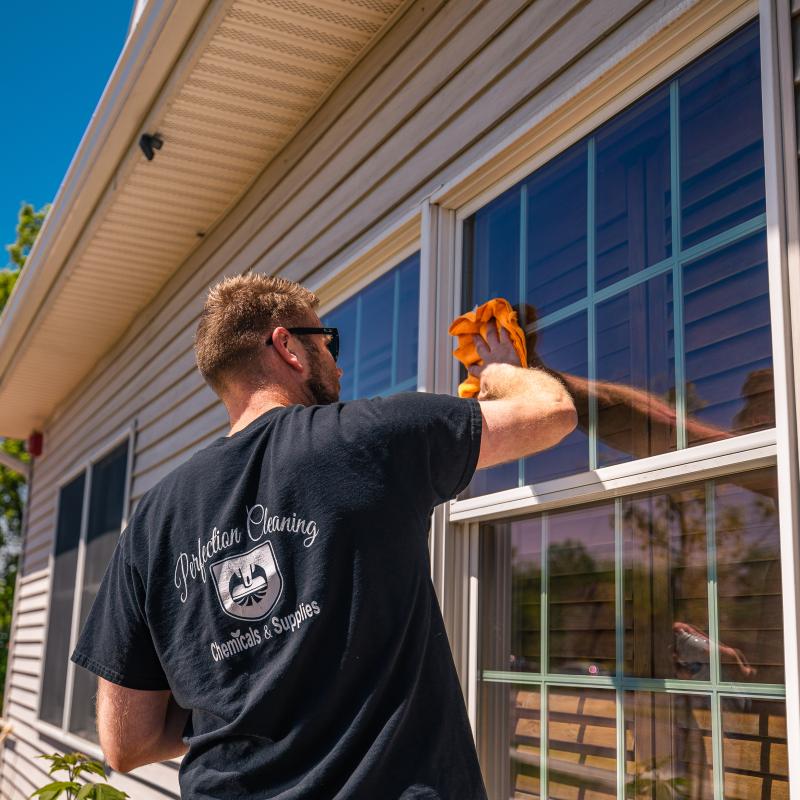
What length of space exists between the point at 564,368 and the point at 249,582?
0.89 metres

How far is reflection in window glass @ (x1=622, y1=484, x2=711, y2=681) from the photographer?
5.62 ft

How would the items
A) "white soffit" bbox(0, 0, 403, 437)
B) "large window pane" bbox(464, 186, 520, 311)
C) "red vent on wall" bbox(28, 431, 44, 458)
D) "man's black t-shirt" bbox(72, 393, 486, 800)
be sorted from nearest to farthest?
Answer: "man's black t-shirt" bbox(72, 393, 486, 800)
"large window pane" bbox(464, 186, 520, 311)
"white soffit" bbox(0, 0, 403, 437)
"red vent on wall" bbox(28, 431, 44, 458)

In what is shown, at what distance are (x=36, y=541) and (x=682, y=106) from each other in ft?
28.0

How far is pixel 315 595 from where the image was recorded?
155 centimetres

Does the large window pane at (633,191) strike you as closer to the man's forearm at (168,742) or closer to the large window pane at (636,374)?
the large window pane at (636,374)

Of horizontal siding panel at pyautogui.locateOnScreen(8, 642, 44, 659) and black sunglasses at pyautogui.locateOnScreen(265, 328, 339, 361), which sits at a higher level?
black sunglasses at pyautogui.locateOnScreen(265, 328, 339, 361)

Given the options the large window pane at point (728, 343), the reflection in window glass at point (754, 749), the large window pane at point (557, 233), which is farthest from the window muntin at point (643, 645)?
the large window pane at point (557, 233)

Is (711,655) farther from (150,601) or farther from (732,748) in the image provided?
(150,601)

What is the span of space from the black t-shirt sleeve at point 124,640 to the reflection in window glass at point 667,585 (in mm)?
909

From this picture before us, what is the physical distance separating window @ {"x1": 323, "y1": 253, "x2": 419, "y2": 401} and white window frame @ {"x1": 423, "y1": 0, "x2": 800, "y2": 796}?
0.77 ft

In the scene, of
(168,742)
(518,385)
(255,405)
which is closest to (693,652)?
(518,385)

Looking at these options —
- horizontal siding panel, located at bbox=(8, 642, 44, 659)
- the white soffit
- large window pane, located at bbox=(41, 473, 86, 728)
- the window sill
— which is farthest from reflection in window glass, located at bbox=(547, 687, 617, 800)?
horizontal siding panel, located at bbox=(8, 642, 44, 659)

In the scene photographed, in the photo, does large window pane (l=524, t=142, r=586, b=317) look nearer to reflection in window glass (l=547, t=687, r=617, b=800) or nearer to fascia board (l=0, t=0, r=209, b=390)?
reflection in window glass (l=547, t=687, r=617, b=800)

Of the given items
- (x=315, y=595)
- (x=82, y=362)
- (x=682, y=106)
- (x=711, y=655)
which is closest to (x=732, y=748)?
(x=711, y=655)
